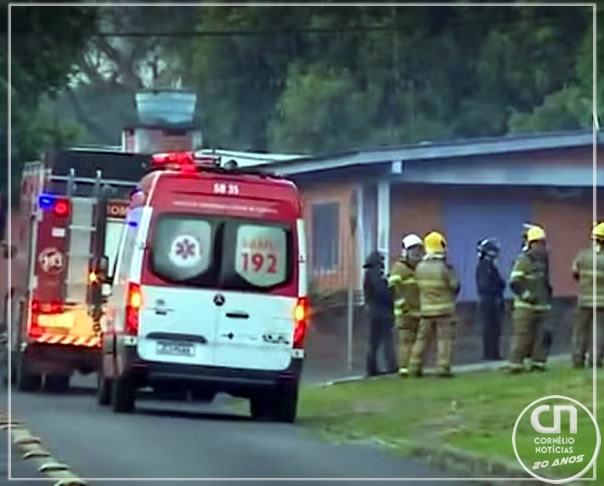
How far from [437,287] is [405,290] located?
3.15ft

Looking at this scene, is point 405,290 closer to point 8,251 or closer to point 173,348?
point 173,348

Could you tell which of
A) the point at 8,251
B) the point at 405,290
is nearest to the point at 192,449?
the point at 405,290

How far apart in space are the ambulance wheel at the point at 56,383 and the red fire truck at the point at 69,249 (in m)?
0.27

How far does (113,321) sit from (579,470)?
8.35 m

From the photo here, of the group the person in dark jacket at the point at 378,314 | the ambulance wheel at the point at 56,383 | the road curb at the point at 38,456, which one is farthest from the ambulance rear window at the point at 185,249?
the ambulance wheel at the point at 56,383

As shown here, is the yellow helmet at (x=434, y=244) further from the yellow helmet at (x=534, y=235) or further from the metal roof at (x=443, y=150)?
the metal roof at (x=443, y=150)

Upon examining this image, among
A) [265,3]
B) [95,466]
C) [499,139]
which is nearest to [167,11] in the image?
[265,3]

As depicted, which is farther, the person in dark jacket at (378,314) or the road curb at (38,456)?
the person in dark jacket at (378,314)

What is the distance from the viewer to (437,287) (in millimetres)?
21281

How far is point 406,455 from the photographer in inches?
528

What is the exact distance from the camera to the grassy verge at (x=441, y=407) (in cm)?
1373

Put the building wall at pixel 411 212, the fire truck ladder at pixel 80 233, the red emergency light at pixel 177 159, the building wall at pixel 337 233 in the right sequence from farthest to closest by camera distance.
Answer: the building wall at pixel 337 233, the building wall at pixel 411 212, the fire truck ladder at pixel 80 233, the red emergency light at pixel 177 159

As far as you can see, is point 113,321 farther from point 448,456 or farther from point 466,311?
point 466,311

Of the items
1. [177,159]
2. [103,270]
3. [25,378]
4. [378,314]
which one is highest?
[177,159]
